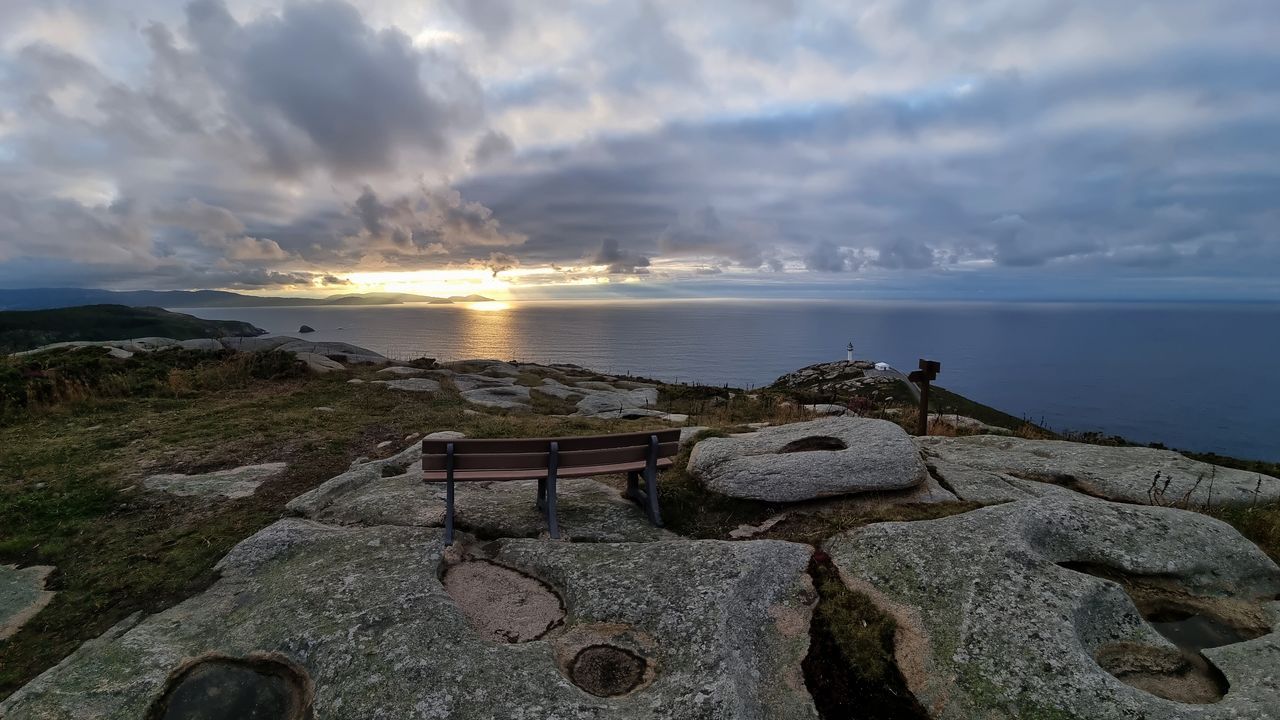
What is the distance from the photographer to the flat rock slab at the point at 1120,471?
27.3ft

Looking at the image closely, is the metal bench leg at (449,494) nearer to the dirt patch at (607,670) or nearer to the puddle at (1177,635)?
the dirt patch at (607,670)

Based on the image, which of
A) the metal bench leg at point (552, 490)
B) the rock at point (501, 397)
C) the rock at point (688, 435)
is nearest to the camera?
the metal bench leg at point (552, 490)

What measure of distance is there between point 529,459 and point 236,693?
348 cm

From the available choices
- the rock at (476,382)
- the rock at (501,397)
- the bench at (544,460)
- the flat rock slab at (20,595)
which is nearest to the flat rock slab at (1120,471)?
the bench at (544,460)

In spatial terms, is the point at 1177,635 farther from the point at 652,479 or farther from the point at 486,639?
the point at 486,639

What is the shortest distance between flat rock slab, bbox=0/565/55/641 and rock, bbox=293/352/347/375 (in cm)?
1538

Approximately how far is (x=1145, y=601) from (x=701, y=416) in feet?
41.8

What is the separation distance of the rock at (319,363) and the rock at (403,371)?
1577 millimetres

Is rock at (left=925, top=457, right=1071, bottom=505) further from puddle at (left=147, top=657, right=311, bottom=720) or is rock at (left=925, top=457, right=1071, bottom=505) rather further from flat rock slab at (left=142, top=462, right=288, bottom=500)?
flat rock slab at (left=142, top=462, right=288, bottom=500)

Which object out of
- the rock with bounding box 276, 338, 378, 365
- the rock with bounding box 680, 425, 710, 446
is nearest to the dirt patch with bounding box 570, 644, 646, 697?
the rock with bounding box 680, 425, 710, 446

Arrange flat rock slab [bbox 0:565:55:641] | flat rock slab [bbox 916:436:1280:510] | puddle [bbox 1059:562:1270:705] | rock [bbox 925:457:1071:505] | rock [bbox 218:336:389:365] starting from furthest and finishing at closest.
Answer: rock [bbox 218:336:389:365] → flat rock slab [bbox 916:436:1280:510] → rock [bbox 925:457:1071:505] → flat rock slab [bbox 0:565:55:641] → puddle [bbox 1059:562:1270:705]

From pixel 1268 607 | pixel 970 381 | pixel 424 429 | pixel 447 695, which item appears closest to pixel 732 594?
pixel 447 695

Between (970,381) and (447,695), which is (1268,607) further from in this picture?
(970,381)

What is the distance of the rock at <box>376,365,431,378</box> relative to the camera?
2297 cm
